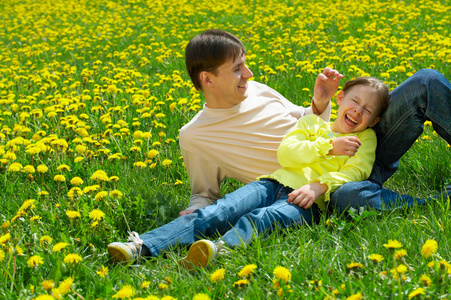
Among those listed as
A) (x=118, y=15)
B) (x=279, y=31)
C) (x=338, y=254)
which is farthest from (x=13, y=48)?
(x=338, y=254)

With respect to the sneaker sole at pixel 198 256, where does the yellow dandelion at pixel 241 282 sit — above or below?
above

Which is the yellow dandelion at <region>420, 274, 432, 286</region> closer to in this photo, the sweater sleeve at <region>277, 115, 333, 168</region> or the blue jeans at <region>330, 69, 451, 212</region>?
the blue jeans at <region>330, 69, 451, 212</region>

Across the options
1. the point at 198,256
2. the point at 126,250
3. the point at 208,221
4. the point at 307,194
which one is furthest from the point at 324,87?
the point at 126,250

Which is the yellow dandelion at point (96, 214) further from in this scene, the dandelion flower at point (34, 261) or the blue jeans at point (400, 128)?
the blue jeans at point (400, 128)

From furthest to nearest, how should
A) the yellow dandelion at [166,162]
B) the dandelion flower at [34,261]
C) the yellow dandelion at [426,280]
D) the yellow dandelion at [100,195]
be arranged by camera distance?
the yellow dandelion at [166,162] < the yellow dandelion at [100,195] < the dandelion flower at [34,261] < the yellow dandelion at [426,280]

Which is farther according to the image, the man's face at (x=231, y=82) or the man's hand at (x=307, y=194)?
the man's face at (x=231, y=82)

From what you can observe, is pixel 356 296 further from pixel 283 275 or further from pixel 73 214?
pixel 73 214

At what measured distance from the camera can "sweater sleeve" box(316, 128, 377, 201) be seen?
256cm

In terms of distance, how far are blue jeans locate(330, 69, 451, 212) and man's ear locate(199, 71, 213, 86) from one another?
0.89 metres

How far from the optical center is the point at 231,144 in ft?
9.92

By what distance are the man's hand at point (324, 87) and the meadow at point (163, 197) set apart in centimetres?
60

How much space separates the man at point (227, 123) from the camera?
2966 mm

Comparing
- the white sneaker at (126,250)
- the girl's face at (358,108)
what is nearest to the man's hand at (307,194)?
the girl's face at (358,108)

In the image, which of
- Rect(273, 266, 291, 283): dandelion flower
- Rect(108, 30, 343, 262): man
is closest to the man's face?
Rect(108, 30, 343, 262): man
